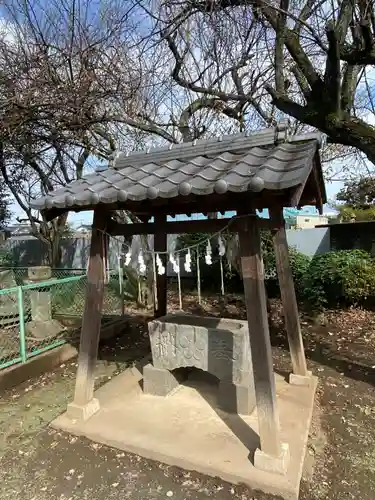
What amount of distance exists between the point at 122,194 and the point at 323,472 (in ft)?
9.16

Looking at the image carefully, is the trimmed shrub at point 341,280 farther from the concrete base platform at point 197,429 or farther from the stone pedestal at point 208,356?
the stone pedestal at point 208,356

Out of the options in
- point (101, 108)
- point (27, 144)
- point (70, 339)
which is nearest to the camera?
point (70, 339)

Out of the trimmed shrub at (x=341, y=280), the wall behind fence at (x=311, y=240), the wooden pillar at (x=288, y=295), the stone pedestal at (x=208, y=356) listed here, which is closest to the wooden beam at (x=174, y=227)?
the wooden pillar at (x=288, y=295)

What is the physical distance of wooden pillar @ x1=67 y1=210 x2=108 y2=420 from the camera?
3.41 metres

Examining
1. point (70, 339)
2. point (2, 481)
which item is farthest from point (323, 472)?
point (70, 339)

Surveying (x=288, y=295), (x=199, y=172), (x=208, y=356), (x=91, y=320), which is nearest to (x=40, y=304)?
(x=91, y=320)

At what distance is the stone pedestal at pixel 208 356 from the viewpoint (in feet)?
11.5

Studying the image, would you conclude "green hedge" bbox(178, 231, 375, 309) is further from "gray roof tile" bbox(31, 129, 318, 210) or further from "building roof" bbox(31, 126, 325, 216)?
"gray roof tile" bbox(31, 129, 318, 210)

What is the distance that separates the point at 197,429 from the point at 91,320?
4.89 feet

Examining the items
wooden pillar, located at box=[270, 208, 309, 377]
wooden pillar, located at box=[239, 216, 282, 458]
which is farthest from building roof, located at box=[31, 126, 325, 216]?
wooden pillar, located at box=[270, 208, 309, 377]

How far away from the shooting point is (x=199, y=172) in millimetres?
2738

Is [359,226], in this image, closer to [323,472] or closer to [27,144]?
[323,472]

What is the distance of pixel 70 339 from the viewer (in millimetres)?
5734

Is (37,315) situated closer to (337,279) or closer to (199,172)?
(199,172)
